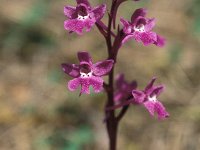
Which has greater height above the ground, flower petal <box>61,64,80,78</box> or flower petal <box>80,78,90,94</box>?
flower petal <box>61,64,80,78</box>

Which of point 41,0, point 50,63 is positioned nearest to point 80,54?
point 50,63

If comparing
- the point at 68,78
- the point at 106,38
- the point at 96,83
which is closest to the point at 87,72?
the point at 96,83

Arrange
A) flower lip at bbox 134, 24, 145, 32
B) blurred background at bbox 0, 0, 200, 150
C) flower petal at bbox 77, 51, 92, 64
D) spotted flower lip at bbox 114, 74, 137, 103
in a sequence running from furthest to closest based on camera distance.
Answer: blurred background at bbox 0, 0, 200, 150 < spotted flower lip at bbox 114, 74, 137, 103 < flower petal at bbox 77, 51, 92, 64 < flower lip at bbox 134, 24, 145, 32

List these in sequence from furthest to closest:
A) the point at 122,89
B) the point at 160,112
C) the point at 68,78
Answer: the point at 68,78 → the point at 122,89 → the point at 160,112

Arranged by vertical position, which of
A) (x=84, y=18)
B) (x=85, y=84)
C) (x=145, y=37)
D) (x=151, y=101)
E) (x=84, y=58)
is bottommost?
(x=151, y=101)

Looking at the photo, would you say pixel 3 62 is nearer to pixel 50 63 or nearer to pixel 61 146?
pixel 50 63

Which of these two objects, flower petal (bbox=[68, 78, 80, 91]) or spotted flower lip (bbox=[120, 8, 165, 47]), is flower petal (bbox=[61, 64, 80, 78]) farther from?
spotted flower lip (bbox=[120, 8, 165, 47])

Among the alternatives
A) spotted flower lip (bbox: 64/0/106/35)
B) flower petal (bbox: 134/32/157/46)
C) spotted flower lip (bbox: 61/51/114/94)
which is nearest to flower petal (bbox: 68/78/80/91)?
spotted flower lip (bbox: 61/51/114/94)

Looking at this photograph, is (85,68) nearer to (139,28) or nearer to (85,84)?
(85,84)
